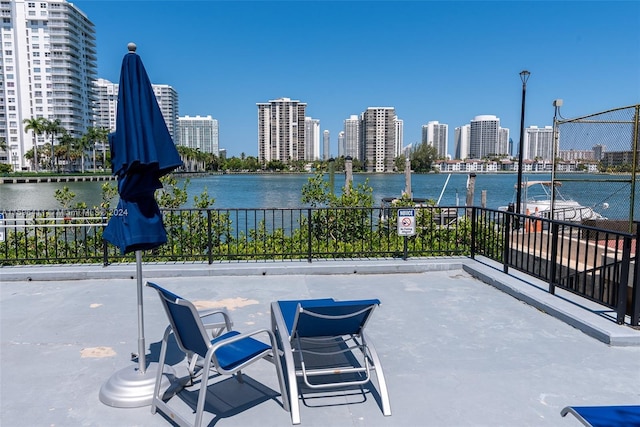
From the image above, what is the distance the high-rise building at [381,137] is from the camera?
119 meters

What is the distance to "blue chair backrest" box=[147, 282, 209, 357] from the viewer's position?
287cm

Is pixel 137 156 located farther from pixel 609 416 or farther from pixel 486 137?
pixel 486 137

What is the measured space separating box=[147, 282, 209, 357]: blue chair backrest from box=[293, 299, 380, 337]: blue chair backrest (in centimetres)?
65

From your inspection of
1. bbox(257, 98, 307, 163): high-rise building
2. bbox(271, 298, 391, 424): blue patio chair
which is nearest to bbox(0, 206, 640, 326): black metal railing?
bbox(271, 298, 391, 424): blue patio chair

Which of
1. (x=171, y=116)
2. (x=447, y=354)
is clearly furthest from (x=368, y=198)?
(x=171, y=116)

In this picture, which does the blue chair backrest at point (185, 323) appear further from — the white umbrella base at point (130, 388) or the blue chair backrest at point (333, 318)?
the blue chair backrest at point (333, 318)

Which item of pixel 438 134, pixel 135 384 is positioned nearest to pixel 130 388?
pixel 135 384

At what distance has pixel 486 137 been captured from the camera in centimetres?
13075

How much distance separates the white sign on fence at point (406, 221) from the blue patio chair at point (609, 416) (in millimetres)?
5469

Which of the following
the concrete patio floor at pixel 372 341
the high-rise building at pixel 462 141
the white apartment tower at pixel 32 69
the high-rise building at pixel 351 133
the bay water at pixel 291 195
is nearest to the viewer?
the concrete patio floor at pixel 372 341

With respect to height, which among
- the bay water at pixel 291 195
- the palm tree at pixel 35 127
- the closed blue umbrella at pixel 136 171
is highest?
the palm tree at pixel 35 127

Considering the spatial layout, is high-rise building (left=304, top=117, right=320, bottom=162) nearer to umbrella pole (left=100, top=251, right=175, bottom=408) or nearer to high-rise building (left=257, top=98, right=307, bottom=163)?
high-rise building (left=257, top=98, right=307, bottom=163)

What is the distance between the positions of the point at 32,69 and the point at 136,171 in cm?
13910

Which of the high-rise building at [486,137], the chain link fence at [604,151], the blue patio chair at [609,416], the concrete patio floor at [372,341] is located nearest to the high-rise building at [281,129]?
the high-rise building at [486,137]
